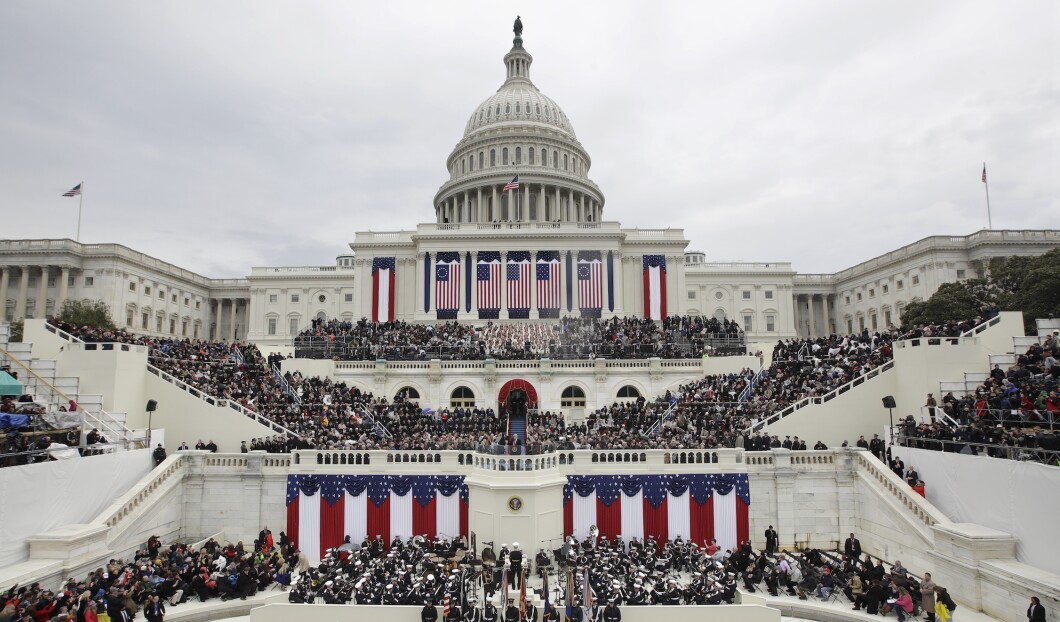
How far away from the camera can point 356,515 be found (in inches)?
1045

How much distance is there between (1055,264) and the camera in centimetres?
4494

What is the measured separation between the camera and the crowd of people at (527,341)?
1716 inches

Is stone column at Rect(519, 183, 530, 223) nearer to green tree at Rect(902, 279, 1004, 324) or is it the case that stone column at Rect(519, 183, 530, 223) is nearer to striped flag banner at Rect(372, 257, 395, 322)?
striped flag banner at Rect(372, 257, 395, 322)

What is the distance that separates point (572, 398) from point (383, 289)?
29.2 m

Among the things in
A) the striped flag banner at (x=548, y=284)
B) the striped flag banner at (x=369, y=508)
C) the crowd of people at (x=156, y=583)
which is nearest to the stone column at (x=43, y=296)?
the striped flag banner at (x=548, y=284)

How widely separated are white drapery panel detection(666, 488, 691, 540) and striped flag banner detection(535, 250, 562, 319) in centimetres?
3603

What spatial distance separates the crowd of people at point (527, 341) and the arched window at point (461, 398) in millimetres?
2298

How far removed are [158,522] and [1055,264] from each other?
5657cm

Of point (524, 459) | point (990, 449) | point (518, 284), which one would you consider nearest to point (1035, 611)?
point (990, 449)

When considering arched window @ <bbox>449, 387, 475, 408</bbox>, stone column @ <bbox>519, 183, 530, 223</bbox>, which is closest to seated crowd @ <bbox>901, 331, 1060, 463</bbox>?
arched window @ <bbox>449, 387, 475, 408</bbox>

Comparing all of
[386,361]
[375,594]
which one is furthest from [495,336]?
[375,594]

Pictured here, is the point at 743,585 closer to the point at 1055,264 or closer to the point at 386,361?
the point at 386,361

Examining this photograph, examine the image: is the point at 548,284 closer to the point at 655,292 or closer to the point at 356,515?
the point at 655,292

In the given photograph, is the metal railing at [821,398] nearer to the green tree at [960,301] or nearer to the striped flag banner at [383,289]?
the green tree at [960,301]
